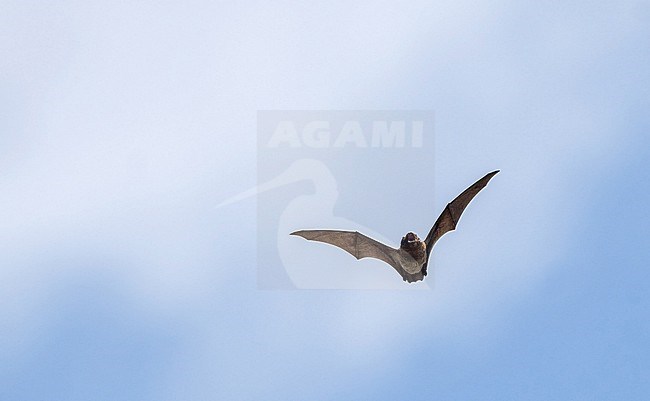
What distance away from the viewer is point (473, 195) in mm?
19172

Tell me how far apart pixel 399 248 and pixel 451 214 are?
1611mm

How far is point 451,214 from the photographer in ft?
62.3

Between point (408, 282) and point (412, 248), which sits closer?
point (412, 248)

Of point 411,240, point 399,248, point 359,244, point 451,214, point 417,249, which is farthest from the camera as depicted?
point 359,244

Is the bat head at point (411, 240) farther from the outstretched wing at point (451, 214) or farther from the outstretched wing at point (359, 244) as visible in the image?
the outstretched wing at point (451, 214)

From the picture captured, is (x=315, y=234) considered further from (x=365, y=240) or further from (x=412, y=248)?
(x=412, y=248)

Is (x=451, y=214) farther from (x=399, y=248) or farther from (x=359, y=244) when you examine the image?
(x=359, y=244)

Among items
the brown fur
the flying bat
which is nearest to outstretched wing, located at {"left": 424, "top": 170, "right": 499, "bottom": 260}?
the flying bat

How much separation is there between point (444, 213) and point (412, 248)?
1531mm

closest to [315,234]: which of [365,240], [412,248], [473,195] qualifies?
[365,240]

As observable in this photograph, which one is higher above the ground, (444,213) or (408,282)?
(444,213)

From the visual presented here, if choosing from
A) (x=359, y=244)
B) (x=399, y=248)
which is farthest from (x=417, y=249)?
(x=359, y=244)

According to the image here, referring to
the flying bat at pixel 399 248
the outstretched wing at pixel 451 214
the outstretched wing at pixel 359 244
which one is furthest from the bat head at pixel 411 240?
the outstretched wing at pixel 451 214

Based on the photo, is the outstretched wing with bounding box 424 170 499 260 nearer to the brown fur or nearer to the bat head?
the brown fur
